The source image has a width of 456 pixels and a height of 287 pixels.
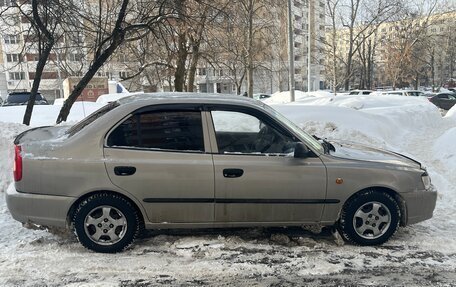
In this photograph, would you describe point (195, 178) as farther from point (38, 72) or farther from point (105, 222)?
point (38, 72)

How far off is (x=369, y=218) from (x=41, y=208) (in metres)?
3.40

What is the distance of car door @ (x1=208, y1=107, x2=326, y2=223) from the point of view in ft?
13.0

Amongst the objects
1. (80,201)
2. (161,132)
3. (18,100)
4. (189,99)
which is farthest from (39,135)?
(18,100)

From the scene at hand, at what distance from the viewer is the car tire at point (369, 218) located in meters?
4.18

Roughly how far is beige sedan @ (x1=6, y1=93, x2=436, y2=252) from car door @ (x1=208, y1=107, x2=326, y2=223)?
0.4 inches

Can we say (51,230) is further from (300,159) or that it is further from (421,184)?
(421,184)

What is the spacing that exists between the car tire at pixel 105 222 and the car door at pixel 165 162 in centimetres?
18

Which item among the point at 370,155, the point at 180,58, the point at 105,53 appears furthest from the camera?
the point at 180,58

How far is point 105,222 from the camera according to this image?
3953 mm

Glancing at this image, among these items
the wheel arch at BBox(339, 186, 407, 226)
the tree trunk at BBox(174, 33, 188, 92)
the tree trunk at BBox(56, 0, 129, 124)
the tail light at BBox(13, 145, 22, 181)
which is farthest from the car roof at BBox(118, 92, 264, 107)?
the tree trunk at BBox(174, 33, 188, 92)

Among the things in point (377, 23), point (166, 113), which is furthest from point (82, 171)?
point (377, 23)

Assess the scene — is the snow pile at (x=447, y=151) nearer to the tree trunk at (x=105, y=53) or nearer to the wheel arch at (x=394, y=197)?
the wheel arch at (x=394, y=197)

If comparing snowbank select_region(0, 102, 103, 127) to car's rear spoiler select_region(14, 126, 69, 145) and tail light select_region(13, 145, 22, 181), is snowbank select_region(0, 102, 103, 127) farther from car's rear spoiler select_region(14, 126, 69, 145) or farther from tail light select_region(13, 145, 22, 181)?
tail light select_region(13, 145, 22, 181)

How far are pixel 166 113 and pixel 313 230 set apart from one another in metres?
2.15
